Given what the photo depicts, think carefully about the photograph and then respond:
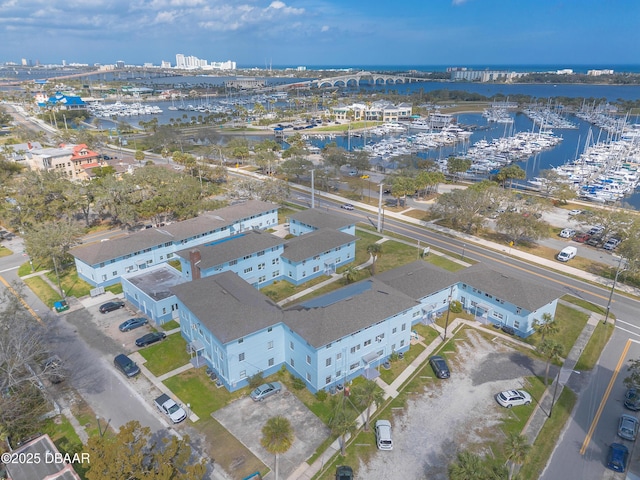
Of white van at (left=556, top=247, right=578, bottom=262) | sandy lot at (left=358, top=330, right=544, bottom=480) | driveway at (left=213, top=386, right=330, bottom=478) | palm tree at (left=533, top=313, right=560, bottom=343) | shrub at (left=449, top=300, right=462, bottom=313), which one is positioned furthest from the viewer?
white van at (left=556, top=247, right=578, bottom=262)

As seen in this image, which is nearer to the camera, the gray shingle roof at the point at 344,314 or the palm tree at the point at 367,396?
the palm tree at the point at 367,396

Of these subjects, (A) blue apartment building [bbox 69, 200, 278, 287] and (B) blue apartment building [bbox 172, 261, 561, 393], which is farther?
(A) blue apartment building [bbox 69, 200, 278, 287]

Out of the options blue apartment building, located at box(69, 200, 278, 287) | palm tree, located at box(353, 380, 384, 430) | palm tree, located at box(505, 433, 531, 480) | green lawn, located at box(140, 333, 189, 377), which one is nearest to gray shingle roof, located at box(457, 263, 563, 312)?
palm tree, located at box(505, 433, 531, 480)

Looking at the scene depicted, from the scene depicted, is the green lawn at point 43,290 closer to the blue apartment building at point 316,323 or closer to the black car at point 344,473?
the blue apartment building at point 316,323

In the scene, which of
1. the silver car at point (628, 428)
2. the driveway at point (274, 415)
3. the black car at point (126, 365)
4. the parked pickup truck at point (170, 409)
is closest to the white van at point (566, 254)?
the silver car at point (628, 428)

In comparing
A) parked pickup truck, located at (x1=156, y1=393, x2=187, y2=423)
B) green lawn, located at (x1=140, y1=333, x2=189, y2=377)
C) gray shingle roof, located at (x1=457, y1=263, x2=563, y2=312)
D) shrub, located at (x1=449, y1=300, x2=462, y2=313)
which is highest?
gray shingle roof, located at (x1=457, y1=263, x2=563, y2=312)

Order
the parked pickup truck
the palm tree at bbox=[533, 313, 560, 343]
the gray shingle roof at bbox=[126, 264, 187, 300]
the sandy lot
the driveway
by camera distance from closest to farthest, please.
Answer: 1. the sandy lot
2. the driveway
3. the parked pickup truck
4. the palm tree at bbox=[533, 313, 560, 343]
5. the gray shingle roof at bbox=[126, 264, 187, 300]

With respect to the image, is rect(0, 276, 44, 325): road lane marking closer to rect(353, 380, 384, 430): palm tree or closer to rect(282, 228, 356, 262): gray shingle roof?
rect(282, 228, 356, 262): gray shingle roof
